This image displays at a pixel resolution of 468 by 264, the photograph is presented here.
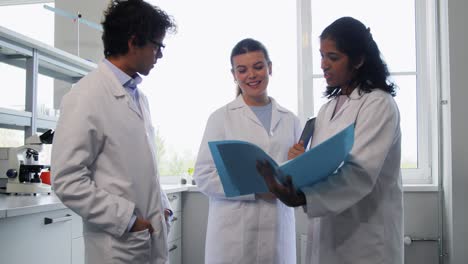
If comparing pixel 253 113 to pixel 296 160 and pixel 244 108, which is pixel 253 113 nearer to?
pixel 244 108

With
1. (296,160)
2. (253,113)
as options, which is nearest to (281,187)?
(296,160)

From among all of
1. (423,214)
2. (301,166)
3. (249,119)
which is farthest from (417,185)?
(301,166)

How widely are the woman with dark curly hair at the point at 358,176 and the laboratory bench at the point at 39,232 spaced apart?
0.89m

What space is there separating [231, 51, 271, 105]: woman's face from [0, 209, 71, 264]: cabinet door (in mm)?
913

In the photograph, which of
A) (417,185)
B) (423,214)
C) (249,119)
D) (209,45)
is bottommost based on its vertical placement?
(423,214)

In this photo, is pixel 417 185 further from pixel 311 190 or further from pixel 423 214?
pixel 311 190

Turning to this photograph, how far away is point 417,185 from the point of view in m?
2.95

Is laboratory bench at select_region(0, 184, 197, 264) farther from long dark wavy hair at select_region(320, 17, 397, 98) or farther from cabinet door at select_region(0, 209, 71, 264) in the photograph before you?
long dark wavy hair at select_region(320, 17, 397, 98)

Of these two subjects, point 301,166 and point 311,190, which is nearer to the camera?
point 301,166

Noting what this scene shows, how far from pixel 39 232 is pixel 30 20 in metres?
2.83

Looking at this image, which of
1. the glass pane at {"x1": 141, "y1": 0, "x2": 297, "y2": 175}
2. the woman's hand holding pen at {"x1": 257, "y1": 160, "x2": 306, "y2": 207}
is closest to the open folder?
the woman's hand holding pen at {"x1": 257, "y1": 160, "x2": 306, "y2": 207}

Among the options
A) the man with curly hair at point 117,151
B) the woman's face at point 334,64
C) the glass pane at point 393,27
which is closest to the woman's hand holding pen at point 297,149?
the woman's face at point 334,64

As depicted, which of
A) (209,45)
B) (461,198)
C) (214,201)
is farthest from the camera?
(209,45)

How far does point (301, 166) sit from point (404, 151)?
241cm
